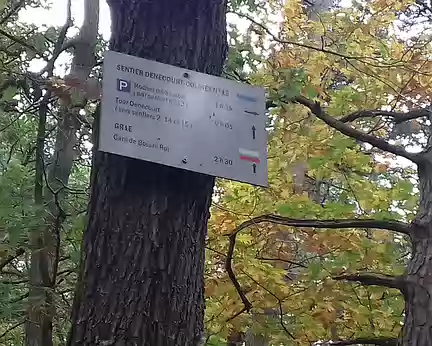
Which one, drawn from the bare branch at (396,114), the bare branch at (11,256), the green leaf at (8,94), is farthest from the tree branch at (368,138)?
the bare branch at (11,256)

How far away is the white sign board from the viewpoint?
189cm

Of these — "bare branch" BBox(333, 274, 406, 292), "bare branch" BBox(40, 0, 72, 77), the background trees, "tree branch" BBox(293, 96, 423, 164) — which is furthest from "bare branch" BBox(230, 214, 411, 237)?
"bare branch" BBox(40, 0, 72, 77)

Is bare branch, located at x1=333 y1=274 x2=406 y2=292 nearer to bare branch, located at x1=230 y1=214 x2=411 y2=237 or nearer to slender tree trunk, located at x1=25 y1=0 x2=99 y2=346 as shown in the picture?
bare branch, located at x1=230 y1=214 x2=411 y2=237

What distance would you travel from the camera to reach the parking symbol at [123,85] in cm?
192

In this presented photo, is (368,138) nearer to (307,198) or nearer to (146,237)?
(307,198)

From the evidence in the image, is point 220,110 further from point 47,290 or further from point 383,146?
point 383,146

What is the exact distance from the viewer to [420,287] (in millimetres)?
3928

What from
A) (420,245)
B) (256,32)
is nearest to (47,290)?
(420,245)

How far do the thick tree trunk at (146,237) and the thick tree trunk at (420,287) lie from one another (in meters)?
2.34

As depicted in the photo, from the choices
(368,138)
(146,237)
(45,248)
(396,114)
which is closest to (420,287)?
(368,138)

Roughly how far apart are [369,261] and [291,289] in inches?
27.5

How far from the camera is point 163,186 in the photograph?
2.00m

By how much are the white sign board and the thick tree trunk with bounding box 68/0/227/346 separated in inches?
3.9

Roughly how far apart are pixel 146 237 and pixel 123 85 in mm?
496
